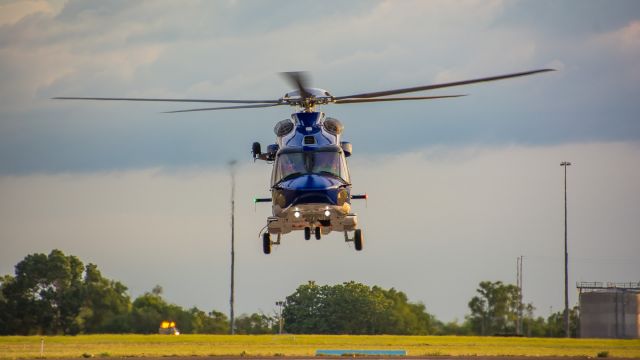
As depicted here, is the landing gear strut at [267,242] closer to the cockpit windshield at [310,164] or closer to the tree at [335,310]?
the cockpit windshield at [310,164]

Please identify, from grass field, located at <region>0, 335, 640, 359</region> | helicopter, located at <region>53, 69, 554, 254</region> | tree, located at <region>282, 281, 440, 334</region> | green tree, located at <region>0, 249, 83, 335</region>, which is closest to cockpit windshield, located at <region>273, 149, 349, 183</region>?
helicopter, located at <region>53, 69, 554, 254</region>

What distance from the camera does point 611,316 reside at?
17975 centimetres

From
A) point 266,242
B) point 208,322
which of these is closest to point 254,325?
point 208,322

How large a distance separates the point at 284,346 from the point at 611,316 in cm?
8091

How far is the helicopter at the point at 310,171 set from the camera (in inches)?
2370

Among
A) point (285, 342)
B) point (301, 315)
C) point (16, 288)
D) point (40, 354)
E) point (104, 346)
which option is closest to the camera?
point (40, 354)

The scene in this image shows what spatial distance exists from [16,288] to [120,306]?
51.4 feet

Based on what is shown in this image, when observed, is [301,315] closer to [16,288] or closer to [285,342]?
[285,342]

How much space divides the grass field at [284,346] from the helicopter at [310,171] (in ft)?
101

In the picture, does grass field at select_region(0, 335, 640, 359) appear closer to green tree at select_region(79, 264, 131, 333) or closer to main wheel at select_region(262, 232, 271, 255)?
main wheel at select_region(262, 232, 271, 255)

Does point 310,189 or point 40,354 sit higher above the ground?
point 310,189

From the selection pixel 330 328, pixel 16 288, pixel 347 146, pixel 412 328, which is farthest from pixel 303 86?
pixel 16 288

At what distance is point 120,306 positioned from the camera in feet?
593

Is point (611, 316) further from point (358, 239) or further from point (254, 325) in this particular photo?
point (358, 239)
